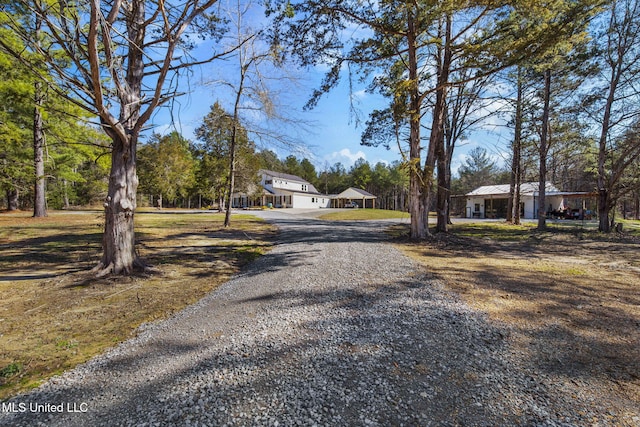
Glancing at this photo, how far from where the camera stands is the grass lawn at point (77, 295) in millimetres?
3018

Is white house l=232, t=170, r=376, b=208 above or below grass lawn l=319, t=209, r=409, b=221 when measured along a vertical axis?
above

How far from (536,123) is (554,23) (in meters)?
11.3

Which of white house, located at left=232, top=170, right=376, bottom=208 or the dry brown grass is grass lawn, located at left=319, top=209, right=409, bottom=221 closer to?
the dry brown grass

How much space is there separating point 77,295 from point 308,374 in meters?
4.59

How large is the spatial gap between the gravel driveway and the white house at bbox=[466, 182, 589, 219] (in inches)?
1262

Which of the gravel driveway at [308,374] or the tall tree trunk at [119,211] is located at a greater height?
the tall tree trunk at [119,211]

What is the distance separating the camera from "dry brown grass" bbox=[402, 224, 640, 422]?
2592mm

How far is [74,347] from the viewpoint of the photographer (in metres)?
3.18

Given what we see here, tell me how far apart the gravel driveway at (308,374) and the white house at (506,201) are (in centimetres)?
3206

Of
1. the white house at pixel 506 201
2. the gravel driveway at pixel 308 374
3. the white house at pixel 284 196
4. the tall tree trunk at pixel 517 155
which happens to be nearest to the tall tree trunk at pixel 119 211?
the gravel driveway at pixel 308 374

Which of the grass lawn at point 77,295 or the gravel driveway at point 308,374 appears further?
the grass lawn at point 77,295

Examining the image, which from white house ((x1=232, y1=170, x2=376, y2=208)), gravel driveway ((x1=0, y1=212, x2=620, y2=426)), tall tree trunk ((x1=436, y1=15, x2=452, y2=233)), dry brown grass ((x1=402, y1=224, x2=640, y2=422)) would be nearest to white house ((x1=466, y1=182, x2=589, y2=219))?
white house ((x1=232, y1=170, x2=376, y2=208))

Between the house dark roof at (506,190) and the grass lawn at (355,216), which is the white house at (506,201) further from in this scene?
the grass lawn at (355,216)

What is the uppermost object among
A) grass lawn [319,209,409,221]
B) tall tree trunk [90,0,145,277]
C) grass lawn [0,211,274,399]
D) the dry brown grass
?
tall tree trunk [90,0,145,277]
